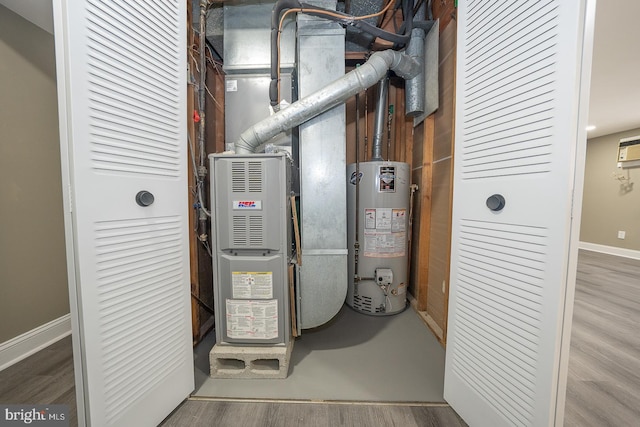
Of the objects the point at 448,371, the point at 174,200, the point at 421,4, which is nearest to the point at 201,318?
the point at 174,200

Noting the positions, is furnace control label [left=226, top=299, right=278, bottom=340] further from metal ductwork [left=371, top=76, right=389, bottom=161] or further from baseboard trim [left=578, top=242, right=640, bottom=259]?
baseboard trim [left=578, top=242, right=640, bottom=259]

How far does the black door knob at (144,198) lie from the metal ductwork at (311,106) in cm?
74

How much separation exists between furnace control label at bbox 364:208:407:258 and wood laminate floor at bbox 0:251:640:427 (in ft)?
3.59

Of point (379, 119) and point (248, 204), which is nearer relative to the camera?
point (248, 204)

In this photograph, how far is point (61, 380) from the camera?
4.36 feet

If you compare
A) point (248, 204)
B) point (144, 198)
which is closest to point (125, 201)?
point (144, 198)

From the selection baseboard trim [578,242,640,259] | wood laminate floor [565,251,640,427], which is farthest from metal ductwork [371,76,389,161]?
baseboard trim [578,242,640,259]

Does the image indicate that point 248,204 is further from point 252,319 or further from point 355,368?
point 355,368

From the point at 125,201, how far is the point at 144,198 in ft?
0.21

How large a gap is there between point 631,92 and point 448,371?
14.4 ft

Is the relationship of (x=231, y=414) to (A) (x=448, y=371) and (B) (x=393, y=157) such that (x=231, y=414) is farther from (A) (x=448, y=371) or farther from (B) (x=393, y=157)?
(B) (x=393, y=157)

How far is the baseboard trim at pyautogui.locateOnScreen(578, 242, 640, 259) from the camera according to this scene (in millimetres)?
4130

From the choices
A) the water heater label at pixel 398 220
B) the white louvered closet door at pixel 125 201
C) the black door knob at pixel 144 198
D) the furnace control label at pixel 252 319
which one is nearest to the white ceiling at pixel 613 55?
the white louvered closet door at pixel 125 201

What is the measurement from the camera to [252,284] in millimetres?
1381
